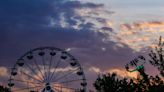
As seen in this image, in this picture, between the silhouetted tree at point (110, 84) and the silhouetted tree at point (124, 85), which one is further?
the silhouetted tree at point (110, 84)

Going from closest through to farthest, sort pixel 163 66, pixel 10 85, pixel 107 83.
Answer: pixel 163 66 → pixel 10 85 → pixel 107 83

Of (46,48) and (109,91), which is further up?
(46,48)

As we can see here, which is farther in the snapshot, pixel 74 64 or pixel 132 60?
pixel 74 64

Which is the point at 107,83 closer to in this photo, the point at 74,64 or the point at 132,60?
the point at 74,64

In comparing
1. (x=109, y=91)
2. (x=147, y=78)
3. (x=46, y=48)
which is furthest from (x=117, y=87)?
(x=147, y=78)

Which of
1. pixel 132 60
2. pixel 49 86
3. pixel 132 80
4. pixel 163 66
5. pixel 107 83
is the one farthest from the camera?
pixel 107 83

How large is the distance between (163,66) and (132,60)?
7.18 meters

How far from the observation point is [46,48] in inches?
3282

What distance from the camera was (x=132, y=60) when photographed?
2489 inches

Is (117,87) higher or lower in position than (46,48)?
lower

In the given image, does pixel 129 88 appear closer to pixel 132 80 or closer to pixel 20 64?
pixel 132 80

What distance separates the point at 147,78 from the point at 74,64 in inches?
835

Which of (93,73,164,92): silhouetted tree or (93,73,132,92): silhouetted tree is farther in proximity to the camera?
(93,73,132,92): silhouetted tree

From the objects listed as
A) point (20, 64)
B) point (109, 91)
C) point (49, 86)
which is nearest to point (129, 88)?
point (109, 91)
